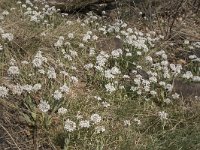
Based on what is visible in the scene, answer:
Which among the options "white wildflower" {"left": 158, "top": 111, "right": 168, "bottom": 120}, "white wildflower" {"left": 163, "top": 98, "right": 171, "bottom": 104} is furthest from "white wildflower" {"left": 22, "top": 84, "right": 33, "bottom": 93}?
"white wildflower" {"left": 163, "top": 98, "right": 171, "bottom": 104}

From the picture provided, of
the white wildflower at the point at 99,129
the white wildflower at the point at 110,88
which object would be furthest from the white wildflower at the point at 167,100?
the white wildflower at the point at 99,129

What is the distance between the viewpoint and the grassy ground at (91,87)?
173 inches

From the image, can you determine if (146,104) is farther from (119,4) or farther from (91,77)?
(119,4)

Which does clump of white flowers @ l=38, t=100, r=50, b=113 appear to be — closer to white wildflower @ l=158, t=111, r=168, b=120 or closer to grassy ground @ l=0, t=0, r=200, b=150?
grassy ground @ l=0, t=0, r=200, b=150

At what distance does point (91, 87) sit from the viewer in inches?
221

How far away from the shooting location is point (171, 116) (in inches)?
200

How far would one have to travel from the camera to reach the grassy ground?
14.4ft

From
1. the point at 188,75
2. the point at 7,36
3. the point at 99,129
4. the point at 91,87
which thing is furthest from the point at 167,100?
the point at 7,36

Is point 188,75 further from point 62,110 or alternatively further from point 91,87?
point 62,110

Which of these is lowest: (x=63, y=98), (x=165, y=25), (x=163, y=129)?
(x=165, y=25)

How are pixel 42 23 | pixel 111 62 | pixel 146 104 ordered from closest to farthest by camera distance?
pixel 146 104
pixel 111 62
pixel 42 23

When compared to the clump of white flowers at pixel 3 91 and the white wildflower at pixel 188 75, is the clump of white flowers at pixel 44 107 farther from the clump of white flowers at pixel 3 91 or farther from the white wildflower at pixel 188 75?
the white wildflower at pixel 188 75

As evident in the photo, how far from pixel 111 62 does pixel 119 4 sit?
2.77 meters

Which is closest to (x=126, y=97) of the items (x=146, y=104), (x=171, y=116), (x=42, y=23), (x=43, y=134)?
(x=146, y=104)
